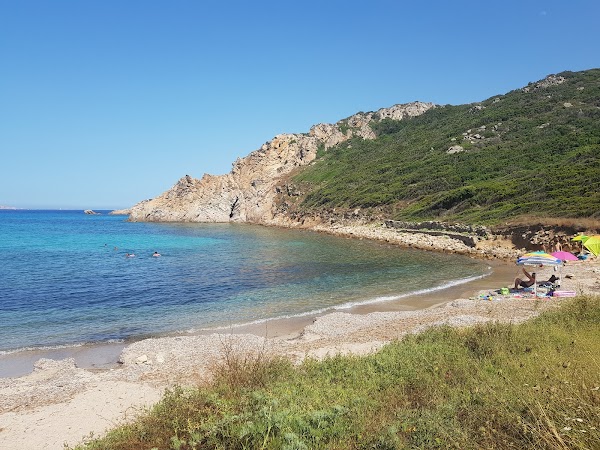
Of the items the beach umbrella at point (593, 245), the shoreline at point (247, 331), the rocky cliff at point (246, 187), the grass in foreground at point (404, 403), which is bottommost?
the shoreline at point (247, 331)

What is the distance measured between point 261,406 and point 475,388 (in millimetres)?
3426

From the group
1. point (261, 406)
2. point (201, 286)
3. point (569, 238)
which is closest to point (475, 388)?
point (261, 406)

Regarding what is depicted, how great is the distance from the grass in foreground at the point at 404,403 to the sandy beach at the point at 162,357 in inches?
69.8

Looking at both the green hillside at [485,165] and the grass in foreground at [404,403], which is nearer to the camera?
the grass in foreground at [404,403]

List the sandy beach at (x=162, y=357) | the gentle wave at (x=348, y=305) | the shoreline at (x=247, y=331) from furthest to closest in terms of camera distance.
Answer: the gentle wave at (x=348, y=305)
the shoreline at (x=247, y=331)
the sandy beach at (x=162, y=357)

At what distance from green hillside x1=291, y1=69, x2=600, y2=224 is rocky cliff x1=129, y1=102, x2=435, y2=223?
7.17 metres

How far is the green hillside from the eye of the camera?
1828 inches

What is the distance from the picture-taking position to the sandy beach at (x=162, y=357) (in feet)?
30.3

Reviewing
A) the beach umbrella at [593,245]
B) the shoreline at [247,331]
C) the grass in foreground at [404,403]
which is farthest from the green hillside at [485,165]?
the grass in foreground at [404,403]

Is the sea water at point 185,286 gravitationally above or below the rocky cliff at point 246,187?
below

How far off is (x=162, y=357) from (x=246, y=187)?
9544 cm

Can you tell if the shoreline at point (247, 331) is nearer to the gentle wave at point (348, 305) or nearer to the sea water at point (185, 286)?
the gentle wave at point (348, 305)

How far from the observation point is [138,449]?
5738 millimetres

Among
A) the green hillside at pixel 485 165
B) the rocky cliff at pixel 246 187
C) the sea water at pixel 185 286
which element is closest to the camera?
the sea water at pixel 185 286
